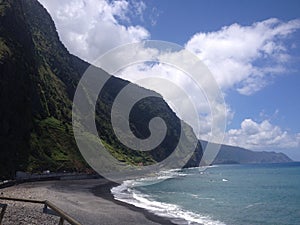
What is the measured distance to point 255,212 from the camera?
1892 inches

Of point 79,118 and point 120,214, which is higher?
point 79,118

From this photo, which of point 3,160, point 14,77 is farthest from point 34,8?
point 3,160

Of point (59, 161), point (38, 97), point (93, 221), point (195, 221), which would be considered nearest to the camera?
point (93, 221)

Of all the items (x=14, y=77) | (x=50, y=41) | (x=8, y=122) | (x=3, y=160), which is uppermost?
(x=50, y=41)

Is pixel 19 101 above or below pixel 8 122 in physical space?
above

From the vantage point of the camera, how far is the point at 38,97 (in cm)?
12650

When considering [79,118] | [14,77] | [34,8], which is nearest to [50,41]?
[34,8]

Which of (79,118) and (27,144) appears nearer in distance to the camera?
(27,144)

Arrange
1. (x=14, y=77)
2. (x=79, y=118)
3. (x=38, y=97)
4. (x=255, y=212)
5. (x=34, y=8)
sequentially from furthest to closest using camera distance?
(x=34, y=8) < (x=79, y=118) < (x=38, y=97) < (x=14, y=77) < (x=255, y=212)

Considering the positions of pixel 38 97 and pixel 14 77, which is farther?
pixel 38 97

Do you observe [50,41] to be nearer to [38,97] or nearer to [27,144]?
[38,97]

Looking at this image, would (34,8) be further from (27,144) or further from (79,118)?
(27,144)

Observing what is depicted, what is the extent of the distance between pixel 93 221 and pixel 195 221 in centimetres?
1107

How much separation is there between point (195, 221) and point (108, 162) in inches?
4365
